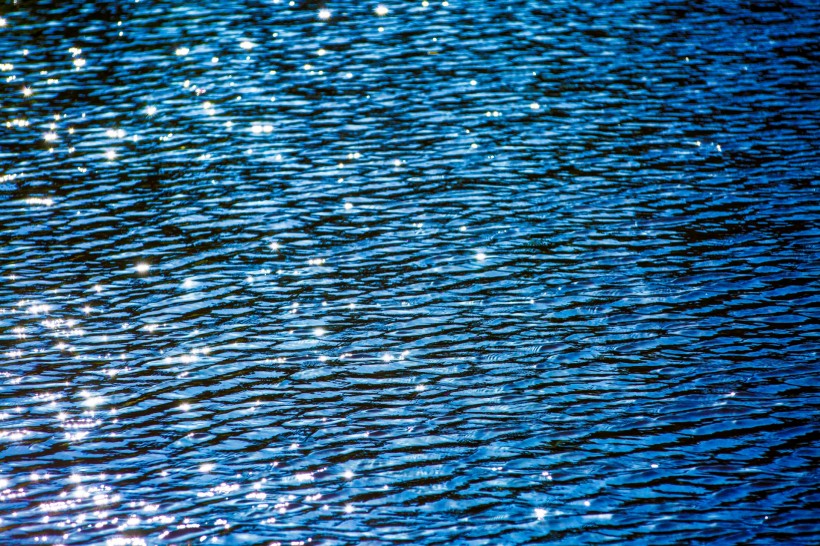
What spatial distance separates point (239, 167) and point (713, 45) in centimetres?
2193

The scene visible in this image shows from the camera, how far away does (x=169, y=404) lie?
2083cm

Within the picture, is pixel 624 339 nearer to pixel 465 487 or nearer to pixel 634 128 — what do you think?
pixel 465 487

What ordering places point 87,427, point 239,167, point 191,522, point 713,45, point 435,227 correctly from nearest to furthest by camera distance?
point 191,522 < point 87,427 < point 435,227 < point 239,167 < point 713,45

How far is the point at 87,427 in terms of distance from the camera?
20.0m

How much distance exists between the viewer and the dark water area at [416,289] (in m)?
17.7

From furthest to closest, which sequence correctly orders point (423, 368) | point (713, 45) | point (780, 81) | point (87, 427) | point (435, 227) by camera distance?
point (713, 45) → point (780, 81) → point (435, 227) → point (423, 368) → point (87, 427)

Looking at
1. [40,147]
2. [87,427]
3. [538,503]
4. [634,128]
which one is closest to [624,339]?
[538,503]

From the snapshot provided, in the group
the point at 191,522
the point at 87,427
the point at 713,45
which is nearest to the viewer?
the point at 191,522

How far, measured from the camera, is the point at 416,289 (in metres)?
25.4

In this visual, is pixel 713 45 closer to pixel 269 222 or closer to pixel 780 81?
pixel 780 81

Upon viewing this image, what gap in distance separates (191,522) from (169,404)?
4305 mm

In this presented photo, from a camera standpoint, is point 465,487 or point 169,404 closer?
point 465,487

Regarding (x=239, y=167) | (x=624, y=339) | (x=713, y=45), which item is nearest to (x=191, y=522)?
(x=624, y=339)

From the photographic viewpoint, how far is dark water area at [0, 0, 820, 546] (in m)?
17.7
